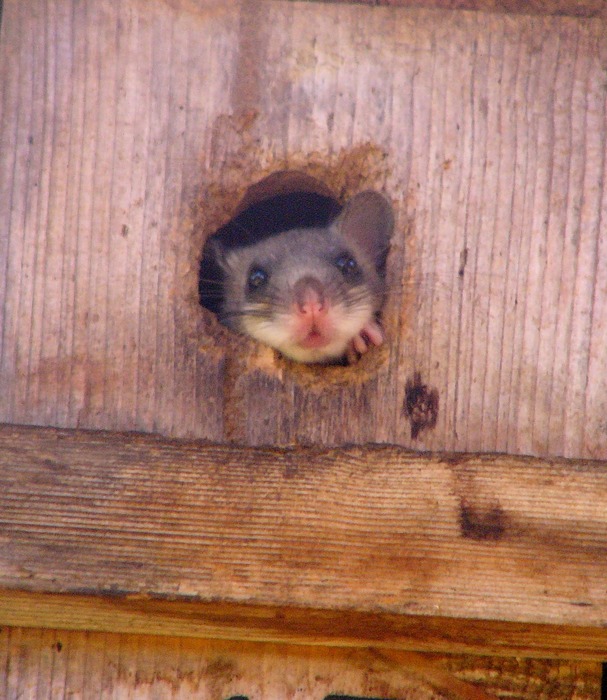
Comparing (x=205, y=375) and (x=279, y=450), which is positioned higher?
(x=205, y=375)

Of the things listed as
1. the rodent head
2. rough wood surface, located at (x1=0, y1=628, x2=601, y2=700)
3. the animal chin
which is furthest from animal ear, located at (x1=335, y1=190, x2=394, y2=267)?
rough wood surface, located at (x1=0, y1=628, x2=601, y2=700)

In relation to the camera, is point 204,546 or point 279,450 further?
point 279,450

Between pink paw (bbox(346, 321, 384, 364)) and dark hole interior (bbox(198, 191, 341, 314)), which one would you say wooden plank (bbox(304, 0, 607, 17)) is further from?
dark hole interior (bbox(198, 191, 341, 314))

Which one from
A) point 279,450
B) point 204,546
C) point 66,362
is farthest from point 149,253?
point 204,546

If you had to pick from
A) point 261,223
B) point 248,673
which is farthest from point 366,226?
point 248,673

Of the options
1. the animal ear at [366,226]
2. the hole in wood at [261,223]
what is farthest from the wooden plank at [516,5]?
the hole in wood at [261,223]

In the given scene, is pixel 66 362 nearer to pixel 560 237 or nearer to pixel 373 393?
pixel 373 393
